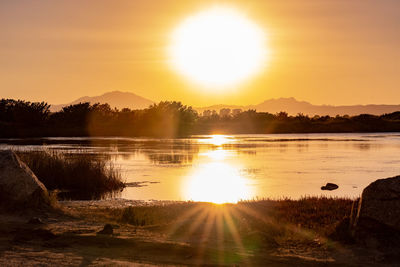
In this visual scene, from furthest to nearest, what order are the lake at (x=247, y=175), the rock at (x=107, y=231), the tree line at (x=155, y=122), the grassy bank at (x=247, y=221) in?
the tree line at (x=155, y=122) → the lake at (x=247, y=175) → the rock at (x=107, y=231) → the grassy bank at (x=247, y=221)

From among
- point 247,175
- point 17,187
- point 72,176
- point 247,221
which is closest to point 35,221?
point 17,187

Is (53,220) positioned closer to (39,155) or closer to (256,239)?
(256,239)

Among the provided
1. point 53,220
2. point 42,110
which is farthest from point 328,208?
point 42,110

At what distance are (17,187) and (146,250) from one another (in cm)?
701

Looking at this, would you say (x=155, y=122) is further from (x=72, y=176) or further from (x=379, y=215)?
(x=379, y=215)

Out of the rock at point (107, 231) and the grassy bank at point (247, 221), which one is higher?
the rock at point (107, 231)

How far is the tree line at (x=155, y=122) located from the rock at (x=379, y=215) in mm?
89500

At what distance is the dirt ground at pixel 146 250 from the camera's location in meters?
10.4

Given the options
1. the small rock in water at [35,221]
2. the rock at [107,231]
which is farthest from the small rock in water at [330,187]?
the small rock in water at [35,221]

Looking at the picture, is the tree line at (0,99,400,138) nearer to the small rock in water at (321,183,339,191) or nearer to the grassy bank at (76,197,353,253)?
the small rock in water at (321,183,339,191)

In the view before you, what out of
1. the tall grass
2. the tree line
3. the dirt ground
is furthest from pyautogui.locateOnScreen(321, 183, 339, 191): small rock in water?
the tree line

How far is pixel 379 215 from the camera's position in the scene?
11.9m

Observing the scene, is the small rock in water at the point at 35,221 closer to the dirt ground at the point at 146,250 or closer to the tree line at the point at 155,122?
the dirt ground at the point at 146,250

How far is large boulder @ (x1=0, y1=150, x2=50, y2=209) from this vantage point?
16281mm
